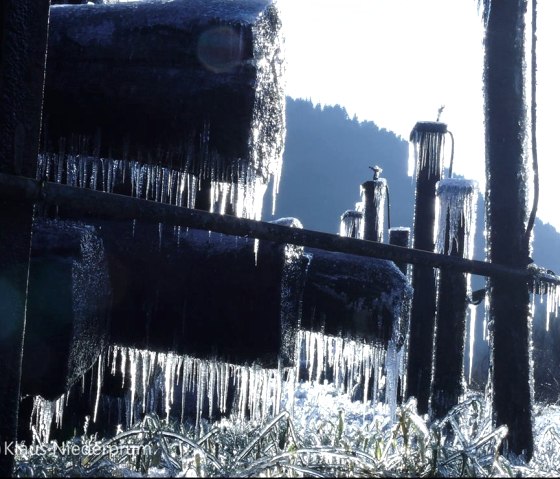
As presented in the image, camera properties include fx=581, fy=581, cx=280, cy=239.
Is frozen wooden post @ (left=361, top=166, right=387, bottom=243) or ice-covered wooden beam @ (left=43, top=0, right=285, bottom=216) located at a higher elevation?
frozen wooden post @ (left=361, top=166, right=387, bottom=243)

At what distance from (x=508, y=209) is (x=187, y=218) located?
1689mm

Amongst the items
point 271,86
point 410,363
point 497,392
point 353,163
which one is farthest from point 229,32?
point 353,163

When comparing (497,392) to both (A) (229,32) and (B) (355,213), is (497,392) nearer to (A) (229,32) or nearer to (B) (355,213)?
(A) (229,32)

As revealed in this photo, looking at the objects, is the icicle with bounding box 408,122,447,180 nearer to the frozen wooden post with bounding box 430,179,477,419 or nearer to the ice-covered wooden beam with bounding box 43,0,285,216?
the frozen wooden post with bounding box 430,179,477,419

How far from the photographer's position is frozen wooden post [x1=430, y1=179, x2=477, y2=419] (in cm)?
518

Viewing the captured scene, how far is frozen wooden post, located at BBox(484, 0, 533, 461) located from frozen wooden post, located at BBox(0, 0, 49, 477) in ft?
6.32

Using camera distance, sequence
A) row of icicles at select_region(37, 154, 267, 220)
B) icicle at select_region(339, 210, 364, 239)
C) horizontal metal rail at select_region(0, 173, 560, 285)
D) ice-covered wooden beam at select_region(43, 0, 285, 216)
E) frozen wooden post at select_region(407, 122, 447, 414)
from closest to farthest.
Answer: horizontal metal rail at select_region(0, 173, 560, 285), ice-covered wooden beam at select_region(43, 0, 285, 216), row of icicles at select_region(37, 154, 267, 220), frozen wooden post at select_region(407, 122, 447, 414), icicle at select_region(339, 210, 364, 239)

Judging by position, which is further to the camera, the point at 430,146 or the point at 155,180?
the point at 430,146

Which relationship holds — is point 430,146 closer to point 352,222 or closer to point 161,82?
point 352,222

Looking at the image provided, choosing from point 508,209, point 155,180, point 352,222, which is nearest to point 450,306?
point 508,209

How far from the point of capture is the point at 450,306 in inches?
217

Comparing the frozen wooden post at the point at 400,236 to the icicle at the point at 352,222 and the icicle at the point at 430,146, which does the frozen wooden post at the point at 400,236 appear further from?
the icicle at the point at 352,222

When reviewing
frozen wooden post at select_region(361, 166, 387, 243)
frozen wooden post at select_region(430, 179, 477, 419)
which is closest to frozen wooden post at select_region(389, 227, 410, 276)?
frozen wooden post at select_region(361, 166, 387, 243)

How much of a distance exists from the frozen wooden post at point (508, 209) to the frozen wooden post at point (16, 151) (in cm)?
193
